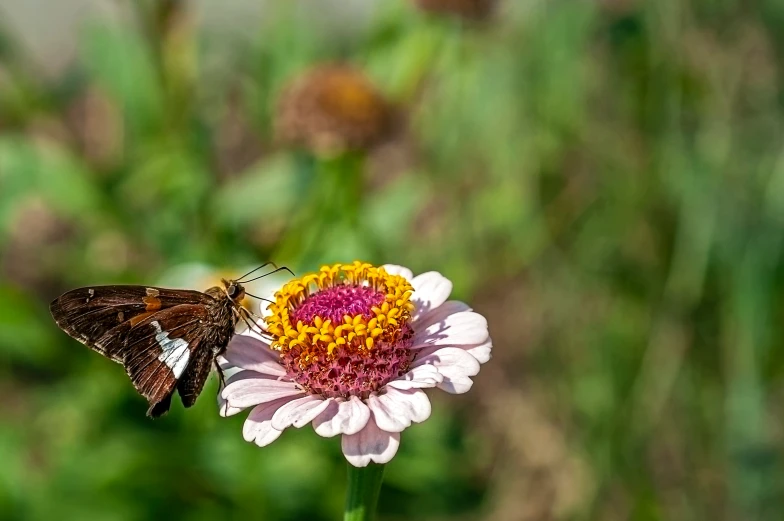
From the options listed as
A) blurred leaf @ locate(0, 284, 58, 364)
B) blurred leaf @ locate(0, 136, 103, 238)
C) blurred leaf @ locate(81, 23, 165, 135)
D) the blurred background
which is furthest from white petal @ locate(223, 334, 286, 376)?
blurred leaf @ locate(81, 23, 165, 135)

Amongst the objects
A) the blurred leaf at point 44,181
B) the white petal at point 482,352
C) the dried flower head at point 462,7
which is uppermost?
the dried flower head at point 462,7

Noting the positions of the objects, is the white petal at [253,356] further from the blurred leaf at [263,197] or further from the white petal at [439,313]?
the blurred leaf at [263,197]

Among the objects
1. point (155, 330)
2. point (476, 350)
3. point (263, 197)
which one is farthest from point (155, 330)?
point (263, 197)

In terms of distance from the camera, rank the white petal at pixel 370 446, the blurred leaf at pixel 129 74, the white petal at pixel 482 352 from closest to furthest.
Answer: the white petal at pixel 370 446, the white petal at pixel 482 352, the blurred leaf at pixel 129 74

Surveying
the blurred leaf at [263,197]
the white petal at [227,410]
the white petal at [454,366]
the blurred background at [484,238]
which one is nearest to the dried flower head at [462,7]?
the blurred background at [484,238]

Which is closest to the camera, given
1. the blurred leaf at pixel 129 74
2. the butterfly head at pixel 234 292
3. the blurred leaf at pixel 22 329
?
the butterfly head at pixel 234 292

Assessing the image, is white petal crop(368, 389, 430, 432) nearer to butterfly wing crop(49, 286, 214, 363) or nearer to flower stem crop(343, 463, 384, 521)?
flower stem crop(343, 463, 384, 521)

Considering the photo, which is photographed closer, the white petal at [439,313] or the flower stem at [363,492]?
the flower stem at [363,492]
